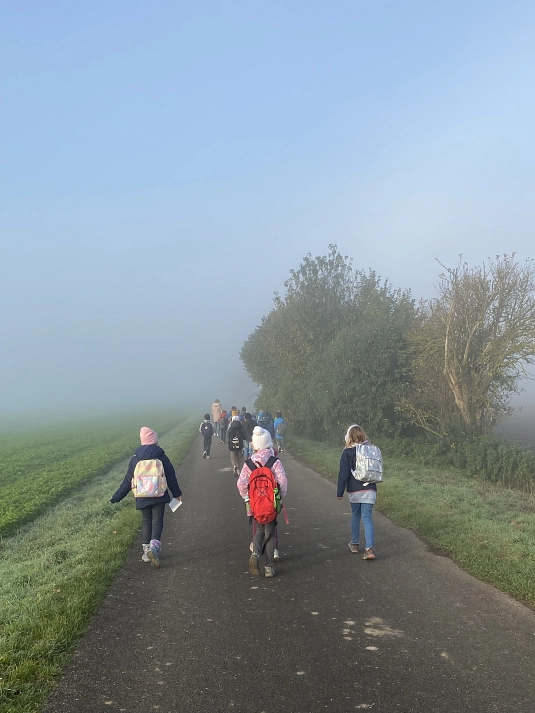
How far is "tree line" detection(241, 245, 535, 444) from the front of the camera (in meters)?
19.3

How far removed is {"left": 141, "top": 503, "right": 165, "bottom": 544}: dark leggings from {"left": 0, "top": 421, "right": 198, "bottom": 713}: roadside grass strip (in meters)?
0.56

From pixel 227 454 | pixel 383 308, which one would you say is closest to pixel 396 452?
pixel 227 454

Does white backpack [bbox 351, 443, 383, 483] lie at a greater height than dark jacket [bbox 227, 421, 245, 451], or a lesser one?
greater

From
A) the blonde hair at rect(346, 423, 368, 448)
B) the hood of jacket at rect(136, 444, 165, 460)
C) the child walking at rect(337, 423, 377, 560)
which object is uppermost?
the blonde hair at rect(346, 423, 368, 448)

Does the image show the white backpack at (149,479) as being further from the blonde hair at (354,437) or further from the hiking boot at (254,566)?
the blonde hair at (354,437)

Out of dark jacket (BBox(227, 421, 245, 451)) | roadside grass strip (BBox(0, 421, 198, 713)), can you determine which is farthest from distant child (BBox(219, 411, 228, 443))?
roadside grass strip (BBox(0, 421, 198, 713))

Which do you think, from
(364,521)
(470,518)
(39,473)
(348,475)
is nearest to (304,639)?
(364,521)

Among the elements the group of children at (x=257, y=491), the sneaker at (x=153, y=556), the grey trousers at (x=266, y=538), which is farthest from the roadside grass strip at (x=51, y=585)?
the grey trousers at (x=266, y=538)

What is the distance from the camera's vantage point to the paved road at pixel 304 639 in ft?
13.1

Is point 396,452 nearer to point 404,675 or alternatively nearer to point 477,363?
point 477,363

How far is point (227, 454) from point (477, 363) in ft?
40.1

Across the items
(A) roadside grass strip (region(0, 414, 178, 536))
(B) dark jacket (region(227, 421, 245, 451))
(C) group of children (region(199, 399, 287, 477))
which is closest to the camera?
(A) roadside grass strip (region(0, 414, 178, 536))

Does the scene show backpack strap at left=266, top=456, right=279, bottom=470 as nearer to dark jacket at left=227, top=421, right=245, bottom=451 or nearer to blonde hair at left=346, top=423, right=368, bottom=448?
blonde hair at left=346, top=423, right=368, bottom=448

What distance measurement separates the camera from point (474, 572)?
276 inches
